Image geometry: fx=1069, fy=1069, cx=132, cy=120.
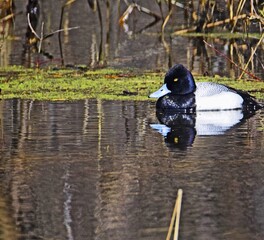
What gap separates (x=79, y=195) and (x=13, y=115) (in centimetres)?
363

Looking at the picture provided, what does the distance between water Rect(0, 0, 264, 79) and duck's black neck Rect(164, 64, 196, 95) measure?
2.40m

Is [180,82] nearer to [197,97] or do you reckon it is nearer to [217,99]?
[197,97]

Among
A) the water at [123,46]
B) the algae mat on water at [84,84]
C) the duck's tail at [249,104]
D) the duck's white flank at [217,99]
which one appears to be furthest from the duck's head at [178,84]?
the water at [123,46]

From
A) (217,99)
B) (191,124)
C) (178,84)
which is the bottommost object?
(191,124)

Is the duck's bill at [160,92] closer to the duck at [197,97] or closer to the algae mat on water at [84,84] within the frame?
the duck at [197,97]

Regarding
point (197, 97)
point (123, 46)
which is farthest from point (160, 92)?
point (123, 46)

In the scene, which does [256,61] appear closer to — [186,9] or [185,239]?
[186,9]

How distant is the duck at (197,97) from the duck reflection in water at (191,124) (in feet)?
0.25

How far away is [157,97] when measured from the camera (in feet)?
36.6

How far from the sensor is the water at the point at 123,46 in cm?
1482

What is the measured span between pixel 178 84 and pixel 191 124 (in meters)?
1.16

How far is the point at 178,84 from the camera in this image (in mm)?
11172

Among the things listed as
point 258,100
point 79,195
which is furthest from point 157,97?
point 79,195

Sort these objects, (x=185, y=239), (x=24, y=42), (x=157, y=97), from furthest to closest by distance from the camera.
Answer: (x=24, y=42)
(x=157, y=97)
(x=185, y=239)
